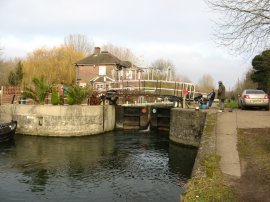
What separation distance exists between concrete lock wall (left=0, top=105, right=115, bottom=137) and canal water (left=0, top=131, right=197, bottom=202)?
5.03ft

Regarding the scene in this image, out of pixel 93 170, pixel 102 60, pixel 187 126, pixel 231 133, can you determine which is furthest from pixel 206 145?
pixel 102 60

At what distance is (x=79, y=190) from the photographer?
11.5 metres

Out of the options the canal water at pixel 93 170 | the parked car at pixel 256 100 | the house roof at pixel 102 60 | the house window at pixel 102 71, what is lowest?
the canal water at pixel 93 170

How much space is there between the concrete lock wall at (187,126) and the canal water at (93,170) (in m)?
0.53

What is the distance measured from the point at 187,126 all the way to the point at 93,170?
7.41 m

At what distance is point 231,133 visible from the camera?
14.0 metres

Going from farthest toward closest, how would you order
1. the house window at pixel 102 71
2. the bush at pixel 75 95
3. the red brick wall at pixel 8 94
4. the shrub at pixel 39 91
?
the house window at pixel 102 71 → the red brick wall at pixel 8 94 → the shrub at pixel 39 91 → the bush at pixel 75 95

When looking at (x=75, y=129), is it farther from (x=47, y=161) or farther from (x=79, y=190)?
(x=79, y=190)

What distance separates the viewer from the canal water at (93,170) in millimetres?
11203

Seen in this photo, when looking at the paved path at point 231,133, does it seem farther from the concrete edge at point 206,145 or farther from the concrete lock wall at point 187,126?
the concrete lock wall at point 187,126

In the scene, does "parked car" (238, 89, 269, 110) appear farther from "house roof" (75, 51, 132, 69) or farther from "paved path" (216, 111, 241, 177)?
"house roof" (75, 51, 132, 69)

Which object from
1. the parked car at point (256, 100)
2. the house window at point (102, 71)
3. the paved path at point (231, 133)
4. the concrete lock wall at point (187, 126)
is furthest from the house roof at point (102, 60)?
the paved path at point (231, 133)

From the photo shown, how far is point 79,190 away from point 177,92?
1741 cm

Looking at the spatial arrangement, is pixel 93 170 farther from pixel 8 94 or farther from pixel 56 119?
pixel 8 94
